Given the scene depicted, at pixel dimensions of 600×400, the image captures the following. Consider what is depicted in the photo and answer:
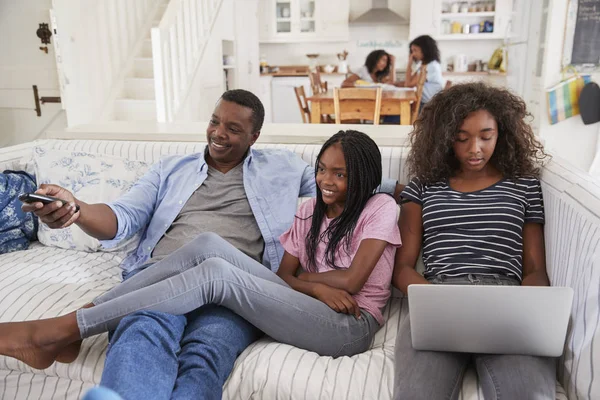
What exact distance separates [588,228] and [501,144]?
0.40 meters

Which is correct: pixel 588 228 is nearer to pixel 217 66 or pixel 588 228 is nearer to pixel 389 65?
pixel 389 65

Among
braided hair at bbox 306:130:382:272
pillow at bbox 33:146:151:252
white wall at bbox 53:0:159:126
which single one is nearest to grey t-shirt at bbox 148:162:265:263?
braided hair at bbox 306:130:382:272

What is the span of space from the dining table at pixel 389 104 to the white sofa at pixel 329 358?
208 centimetres

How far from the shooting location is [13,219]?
5.99 feet

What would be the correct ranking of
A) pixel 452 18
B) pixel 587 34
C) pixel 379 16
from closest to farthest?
1. pixel 587 34
2. pixel 452 18
3. pixel 379 16

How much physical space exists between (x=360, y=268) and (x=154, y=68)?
2943 millimetres

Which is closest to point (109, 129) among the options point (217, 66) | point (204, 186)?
point (204, 186)

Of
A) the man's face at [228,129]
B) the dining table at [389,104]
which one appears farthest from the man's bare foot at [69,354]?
the dining table at [389,104]

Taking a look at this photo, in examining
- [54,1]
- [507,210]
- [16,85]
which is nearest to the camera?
[507,210]

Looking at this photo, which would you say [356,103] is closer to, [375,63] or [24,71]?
[375,63]

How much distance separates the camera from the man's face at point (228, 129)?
1.57 meters

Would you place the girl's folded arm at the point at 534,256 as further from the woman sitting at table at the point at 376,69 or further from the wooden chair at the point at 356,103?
the woman sitting at table at the point at 376,69

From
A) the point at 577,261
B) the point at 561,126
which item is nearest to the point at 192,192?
the point at 577,261

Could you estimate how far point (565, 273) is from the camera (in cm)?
122
